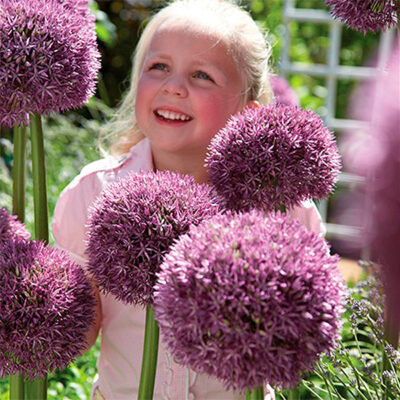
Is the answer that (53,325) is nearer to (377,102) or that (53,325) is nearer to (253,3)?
(377,102)

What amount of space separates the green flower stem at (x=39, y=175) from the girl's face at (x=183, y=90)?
314 millimetres

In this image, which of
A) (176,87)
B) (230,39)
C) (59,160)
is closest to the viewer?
(176,87)

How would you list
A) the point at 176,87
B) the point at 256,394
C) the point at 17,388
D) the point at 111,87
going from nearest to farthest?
the point at 256,394 → the point at 17,388 → the point at 176,87 → the point at 111,87

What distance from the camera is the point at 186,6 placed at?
4.37 feet

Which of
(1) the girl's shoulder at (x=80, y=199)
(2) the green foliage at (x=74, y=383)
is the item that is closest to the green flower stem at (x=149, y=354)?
(1) the girl's shoulder at (x=80, y=199)

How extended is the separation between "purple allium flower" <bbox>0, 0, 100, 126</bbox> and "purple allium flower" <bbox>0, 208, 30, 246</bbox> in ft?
0.43

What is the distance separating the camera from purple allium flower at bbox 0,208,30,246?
875 mm

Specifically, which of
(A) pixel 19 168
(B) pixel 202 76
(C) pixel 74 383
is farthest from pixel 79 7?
(C) pixel 74 383

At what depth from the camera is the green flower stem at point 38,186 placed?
89 centimetres

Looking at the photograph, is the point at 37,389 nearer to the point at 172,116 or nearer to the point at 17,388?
the point at 17,388

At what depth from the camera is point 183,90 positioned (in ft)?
3.74

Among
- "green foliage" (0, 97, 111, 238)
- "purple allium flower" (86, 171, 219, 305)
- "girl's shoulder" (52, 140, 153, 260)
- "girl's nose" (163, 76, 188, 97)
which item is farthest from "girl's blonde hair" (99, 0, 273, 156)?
"green foliage" (0, 97, 111, 238)

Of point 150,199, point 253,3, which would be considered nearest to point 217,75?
point 150,199

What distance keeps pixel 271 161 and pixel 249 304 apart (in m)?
0.25
